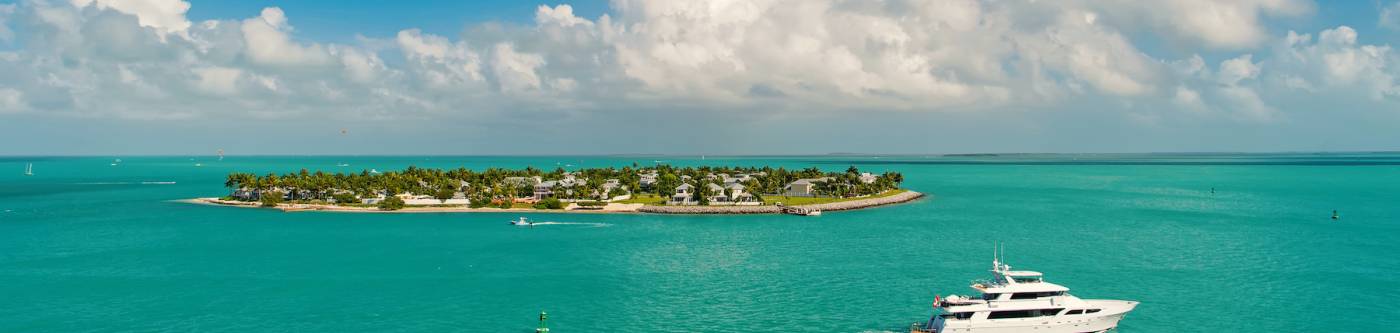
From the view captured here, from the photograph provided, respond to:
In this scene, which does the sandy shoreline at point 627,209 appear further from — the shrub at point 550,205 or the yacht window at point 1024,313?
the yacht window at point 1024,313

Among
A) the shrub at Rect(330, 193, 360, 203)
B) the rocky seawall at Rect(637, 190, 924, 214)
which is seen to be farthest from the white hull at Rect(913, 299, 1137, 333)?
the shrub at Rect(330, 193, 360, 203)

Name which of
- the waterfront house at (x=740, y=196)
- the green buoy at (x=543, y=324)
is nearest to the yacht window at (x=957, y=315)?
the green buoy at (x=543, y=324)

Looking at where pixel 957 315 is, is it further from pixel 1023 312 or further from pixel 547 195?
pixel 547 195

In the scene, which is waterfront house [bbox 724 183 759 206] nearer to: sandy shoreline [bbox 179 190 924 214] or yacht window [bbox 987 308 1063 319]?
sandy shoreline [bbox 179 190 924 214]

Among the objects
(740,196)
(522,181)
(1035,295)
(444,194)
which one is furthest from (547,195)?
(1035,295)

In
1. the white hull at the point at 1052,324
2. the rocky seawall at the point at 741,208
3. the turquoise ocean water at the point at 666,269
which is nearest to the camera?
the white hull at the point at 1052,324

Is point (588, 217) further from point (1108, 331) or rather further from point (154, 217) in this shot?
point (1108, 331)

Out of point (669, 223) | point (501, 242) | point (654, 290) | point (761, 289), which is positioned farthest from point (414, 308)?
point (669, 223)
